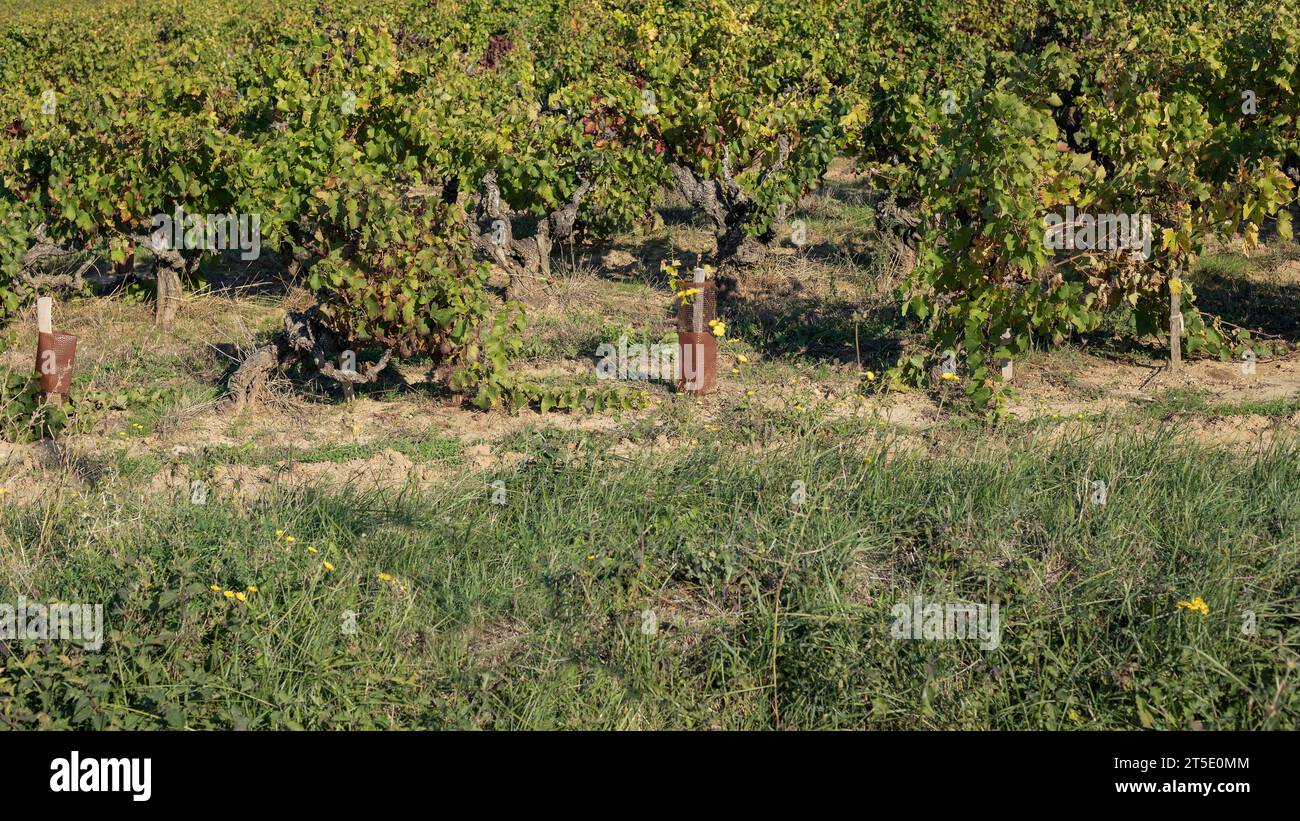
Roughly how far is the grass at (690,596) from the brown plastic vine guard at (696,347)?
166 centimetres

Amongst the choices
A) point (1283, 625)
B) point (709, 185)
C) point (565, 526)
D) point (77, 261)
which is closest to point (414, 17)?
point (77, 261)

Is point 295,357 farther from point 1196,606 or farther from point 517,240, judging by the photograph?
point 1196,606

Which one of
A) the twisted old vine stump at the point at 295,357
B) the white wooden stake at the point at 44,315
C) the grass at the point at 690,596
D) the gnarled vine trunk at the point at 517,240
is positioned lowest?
the grass at the point at 690,596

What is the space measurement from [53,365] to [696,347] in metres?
3.29

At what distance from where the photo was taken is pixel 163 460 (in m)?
6.30

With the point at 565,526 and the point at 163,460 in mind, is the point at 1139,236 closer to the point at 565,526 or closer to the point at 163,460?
the point at 565,526

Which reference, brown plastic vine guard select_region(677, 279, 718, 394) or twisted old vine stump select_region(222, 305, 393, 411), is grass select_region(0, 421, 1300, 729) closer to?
brown plastic vine guard select_region(677, 279, 718, 394)

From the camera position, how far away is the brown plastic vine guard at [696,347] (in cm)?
723

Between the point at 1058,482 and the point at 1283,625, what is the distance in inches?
42.9

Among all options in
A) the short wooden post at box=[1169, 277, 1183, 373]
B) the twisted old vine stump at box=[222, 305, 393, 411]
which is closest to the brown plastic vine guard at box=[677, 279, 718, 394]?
the twisted old vine stump at box=[222, 305, 393, 411]

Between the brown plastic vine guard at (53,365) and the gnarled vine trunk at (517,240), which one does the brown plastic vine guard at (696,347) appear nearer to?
the gnarled vine trunk at (517,240)

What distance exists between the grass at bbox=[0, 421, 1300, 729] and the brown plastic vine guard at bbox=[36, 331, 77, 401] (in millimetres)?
1735

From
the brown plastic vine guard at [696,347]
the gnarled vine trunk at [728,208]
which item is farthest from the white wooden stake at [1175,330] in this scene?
the gnarled vine trunk at [728,208]

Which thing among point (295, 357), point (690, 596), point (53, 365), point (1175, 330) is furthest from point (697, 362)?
point (53, 365)
